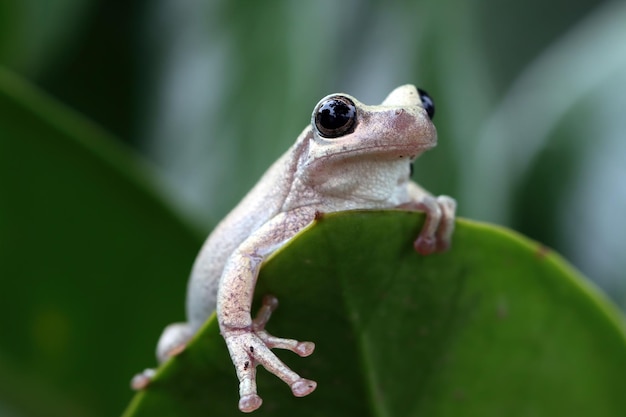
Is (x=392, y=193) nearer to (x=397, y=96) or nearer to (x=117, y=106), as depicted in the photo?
(x=397, y=96)

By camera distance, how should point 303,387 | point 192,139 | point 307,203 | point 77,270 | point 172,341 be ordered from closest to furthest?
point 303,387 → point 307,203 → point 172,341 → point 77,270 → point 192,139

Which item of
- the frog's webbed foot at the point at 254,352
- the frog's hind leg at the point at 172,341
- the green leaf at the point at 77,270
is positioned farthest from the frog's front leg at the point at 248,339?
the green leaf at the point at 77,270

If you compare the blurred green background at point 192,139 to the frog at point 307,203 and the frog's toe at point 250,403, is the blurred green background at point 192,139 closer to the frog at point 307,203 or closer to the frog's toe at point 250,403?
the frog at point 307,203

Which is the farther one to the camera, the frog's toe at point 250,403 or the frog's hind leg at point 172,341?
the frog's hind leg at point 172,341

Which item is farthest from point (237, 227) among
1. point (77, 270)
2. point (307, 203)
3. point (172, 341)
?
point (77, 270)

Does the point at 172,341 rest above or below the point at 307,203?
below

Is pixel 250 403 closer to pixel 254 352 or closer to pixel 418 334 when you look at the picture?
pixel 254 352

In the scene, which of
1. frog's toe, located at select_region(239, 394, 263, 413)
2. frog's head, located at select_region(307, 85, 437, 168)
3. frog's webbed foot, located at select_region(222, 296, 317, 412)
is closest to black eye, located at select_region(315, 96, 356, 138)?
frog's head, located at select_region(307, 85, 437, 168)

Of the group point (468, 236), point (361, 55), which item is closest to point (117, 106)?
point (361, 55)
